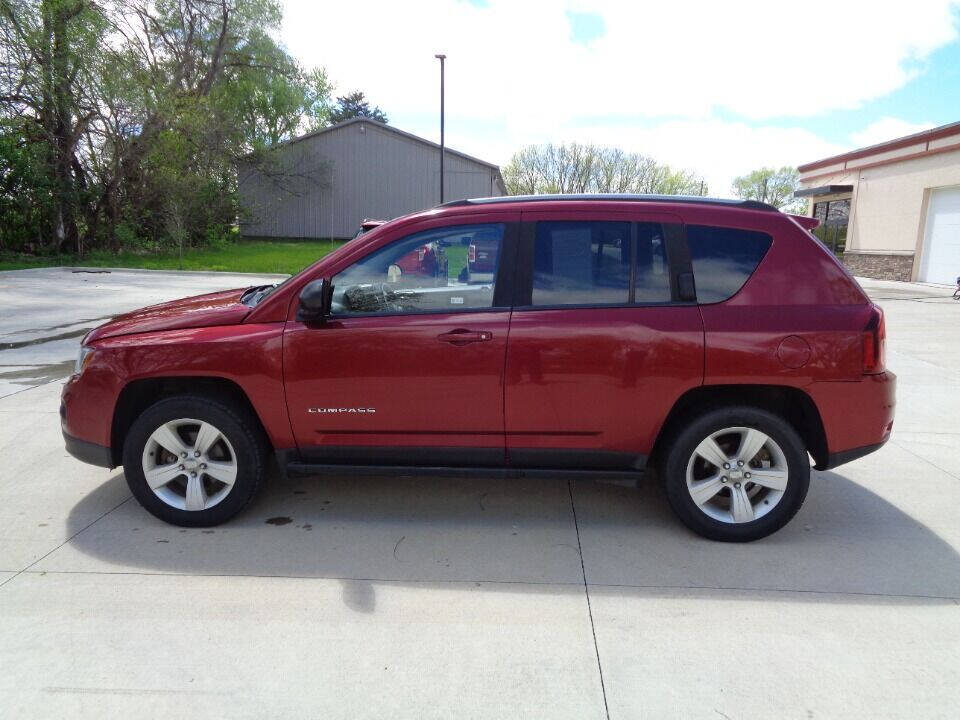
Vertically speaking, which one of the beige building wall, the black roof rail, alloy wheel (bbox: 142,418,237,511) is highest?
the beige building wall

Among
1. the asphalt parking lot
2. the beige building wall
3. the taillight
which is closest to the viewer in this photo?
the asphalt parking lot

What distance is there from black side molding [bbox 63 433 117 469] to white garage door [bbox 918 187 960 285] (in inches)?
965

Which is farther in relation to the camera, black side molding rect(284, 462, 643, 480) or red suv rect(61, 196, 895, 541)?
black side molding rect(284, 462, 643, 480)

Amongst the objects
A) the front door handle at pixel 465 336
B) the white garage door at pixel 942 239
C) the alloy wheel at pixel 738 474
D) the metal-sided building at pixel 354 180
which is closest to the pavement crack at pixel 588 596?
the alloy wheel at pixel 738 474

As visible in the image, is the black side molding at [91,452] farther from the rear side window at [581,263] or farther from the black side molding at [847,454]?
the black side molding at [847,454]

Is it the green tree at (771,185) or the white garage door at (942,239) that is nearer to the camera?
the white garage door at (942,239)

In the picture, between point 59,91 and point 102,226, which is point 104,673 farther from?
point 102,226

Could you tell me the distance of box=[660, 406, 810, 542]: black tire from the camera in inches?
141

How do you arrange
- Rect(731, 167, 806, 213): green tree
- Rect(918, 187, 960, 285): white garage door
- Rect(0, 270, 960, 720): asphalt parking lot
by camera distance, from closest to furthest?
Rect(0, 270, 960, 720): asphalt parking lot → Rect(918, 187, 960, 285): white garage door → Rect(731, 167, 806, 213): green tree

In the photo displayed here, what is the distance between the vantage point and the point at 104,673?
8.52 ft

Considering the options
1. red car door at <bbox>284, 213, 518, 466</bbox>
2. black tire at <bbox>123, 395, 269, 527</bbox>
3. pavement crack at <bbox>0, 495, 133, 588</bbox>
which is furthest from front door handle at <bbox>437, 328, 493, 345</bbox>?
pavement crack at <bbox>0, 495, 133, 588</bbox>

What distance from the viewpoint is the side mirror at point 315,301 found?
3508mm

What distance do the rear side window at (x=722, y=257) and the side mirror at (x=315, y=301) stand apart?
1956 mm

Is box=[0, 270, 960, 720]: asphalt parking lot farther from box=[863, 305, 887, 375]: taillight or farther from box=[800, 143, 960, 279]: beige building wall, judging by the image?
box=[800, 143, 960, 279]: beige building wall
